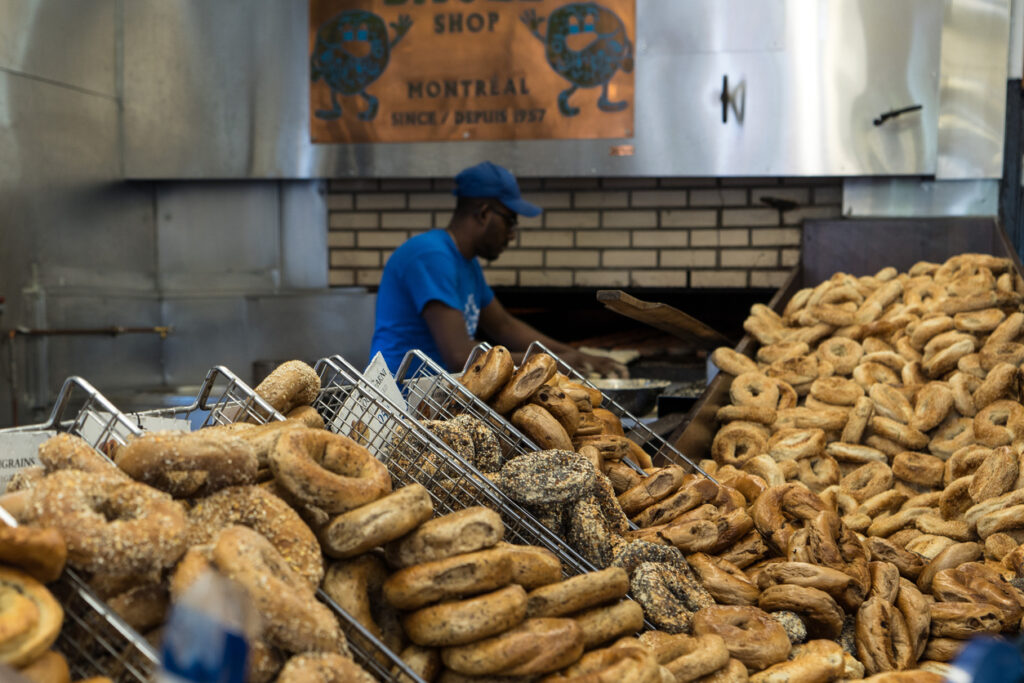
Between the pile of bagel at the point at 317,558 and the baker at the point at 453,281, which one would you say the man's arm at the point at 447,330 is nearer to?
the baker at the point at 453,281

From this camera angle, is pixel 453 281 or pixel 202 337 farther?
pixel 202 337

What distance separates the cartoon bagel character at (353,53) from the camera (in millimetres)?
5164

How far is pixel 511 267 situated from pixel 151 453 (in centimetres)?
407

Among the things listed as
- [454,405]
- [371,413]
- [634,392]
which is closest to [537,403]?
[454,405]

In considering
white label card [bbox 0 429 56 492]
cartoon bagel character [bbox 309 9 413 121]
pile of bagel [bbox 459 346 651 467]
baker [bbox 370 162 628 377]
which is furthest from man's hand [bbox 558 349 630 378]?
white label card [bbox 0 429 56 492]

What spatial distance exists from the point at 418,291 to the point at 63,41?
8.76ft

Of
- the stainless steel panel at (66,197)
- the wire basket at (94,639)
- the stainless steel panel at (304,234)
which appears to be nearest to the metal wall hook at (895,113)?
the stainless steel panel at (304,234)

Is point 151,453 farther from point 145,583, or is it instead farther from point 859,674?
point 859,674

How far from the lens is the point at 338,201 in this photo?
5.44m

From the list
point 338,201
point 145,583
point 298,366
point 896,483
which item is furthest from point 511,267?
point 145,583

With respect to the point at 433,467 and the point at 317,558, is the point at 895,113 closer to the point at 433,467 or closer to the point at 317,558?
the point at 433,467

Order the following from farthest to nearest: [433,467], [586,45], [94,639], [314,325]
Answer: [314,325] < [586,45] < [433,467] < [94,639]

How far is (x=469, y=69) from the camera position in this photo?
16.7 feet

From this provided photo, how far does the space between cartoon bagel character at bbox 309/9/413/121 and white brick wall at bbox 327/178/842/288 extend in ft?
1.67
